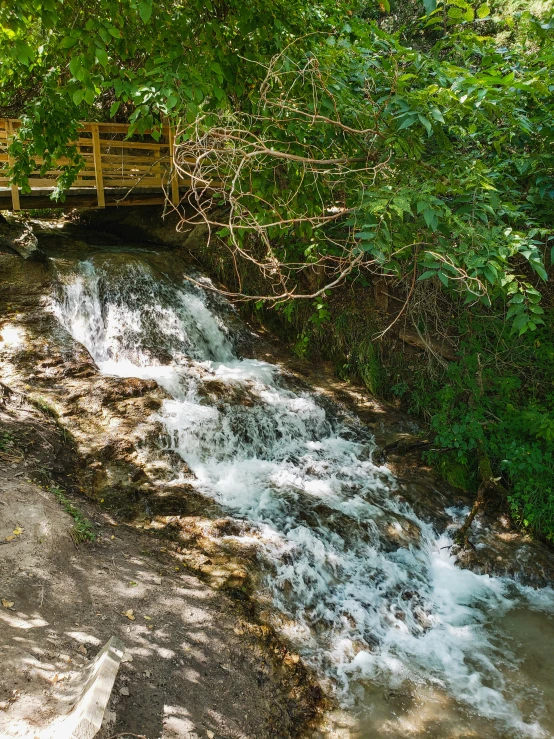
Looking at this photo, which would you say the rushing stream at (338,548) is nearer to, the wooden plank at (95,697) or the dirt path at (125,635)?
the dirt path at (125,635)

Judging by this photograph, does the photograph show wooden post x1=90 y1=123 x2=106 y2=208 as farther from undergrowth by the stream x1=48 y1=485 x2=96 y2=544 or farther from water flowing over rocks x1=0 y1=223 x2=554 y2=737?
undergrowth by the stream x1=48 y1=485 x2=96 y2=544

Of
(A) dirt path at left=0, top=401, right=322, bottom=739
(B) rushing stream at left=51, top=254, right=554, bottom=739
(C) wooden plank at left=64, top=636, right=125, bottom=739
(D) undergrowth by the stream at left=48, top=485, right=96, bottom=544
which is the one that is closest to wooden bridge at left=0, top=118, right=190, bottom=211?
(B) rushing stream at left=51, top=254, right=554, bottom=739

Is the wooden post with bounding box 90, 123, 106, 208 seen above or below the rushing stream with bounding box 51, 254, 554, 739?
above

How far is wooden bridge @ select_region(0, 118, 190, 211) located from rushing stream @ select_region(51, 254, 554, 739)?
1689 mm

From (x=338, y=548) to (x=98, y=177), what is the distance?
7598mm

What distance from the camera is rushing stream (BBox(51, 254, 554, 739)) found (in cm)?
401

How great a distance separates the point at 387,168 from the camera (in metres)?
4.23

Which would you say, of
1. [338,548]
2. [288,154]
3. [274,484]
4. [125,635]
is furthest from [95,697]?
[288,154]

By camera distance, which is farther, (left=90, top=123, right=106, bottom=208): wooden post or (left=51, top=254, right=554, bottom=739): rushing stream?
(left=90, top=123, right=106, bottom=208): wooden post

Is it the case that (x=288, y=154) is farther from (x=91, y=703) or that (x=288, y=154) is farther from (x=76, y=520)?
(x=91, y=703)

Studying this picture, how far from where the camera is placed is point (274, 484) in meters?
5.86

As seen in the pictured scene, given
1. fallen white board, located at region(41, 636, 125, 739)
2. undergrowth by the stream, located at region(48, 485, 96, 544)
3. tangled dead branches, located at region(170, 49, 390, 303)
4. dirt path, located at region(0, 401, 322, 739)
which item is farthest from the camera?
undergrowth by the stream, located at region(48, 485, 96, 544)

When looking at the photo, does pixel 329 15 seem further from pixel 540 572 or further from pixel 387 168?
pixel 540 572

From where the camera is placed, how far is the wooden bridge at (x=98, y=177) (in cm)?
866
